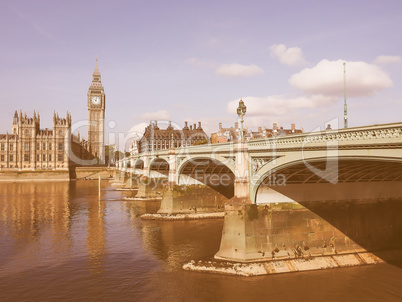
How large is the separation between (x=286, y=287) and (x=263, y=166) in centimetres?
760

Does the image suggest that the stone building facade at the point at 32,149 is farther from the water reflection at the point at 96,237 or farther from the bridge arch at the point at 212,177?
the bridge arch at the point at 212,177

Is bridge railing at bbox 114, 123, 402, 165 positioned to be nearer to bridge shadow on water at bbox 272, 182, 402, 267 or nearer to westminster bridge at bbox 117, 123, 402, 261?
westminster bridge at bbox 117, 123, 402, 261

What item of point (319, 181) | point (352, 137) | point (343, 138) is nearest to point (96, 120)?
point (319, 181)

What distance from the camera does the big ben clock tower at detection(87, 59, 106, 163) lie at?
178 meters

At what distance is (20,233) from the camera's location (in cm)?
3425

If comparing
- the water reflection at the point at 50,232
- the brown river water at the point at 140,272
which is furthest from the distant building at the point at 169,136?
the brown river water at the point at 140,272

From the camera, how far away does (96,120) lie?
186000 mm

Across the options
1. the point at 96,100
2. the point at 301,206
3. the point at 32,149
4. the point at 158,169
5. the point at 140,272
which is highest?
the point at 96,100

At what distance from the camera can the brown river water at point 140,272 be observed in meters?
19.1

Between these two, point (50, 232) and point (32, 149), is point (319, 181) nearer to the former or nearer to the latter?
point (50, 232)

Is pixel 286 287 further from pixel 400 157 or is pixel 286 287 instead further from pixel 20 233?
A: pixel 20 233

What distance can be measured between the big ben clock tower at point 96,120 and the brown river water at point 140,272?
143 metres

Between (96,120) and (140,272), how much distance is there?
17243 centimetres

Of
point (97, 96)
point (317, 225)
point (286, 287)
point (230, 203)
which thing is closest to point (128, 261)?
point (230, 203)
